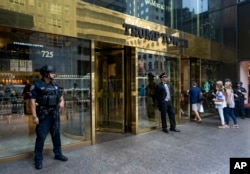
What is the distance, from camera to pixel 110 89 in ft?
30.0

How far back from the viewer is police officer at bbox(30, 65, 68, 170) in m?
5.39

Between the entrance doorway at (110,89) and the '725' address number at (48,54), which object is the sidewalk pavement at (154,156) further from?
the '725' address number at (48,54)

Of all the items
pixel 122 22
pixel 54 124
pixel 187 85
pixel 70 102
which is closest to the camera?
pixel 54 124

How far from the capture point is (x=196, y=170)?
5141mm

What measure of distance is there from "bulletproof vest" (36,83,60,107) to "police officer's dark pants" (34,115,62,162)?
A: 29cm

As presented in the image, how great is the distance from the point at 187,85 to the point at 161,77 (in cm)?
351

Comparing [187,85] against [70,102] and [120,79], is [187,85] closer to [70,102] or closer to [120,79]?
[120,79]

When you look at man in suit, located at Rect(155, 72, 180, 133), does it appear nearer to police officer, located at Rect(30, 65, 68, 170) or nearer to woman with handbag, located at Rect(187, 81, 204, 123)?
woman with handbag, located at Rect(187, 81, 204, 123)

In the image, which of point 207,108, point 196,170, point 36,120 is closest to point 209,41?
point 207,108

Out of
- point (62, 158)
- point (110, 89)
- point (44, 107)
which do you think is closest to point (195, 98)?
point (110, 89)

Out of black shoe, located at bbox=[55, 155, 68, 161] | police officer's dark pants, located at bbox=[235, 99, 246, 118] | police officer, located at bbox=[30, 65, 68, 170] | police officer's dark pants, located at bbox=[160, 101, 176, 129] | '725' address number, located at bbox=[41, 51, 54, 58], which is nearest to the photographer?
police officer, located at bbox=[30, 65, 68, 170]

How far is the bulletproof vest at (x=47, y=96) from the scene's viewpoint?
17.9ft

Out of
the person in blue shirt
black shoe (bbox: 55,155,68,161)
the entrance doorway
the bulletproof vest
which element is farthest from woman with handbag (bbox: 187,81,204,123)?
the bulletproof vest

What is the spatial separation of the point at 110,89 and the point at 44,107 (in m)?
3.80
